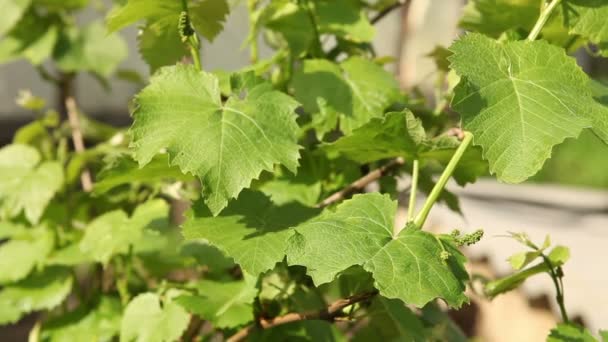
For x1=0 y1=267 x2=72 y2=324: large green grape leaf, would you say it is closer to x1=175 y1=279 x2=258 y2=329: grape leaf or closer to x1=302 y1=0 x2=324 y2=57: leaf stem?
x1=175 y1=279 x2=258 y2=329: grape leaf

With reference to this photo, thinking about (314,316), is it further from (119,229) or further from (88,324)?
(88,324)

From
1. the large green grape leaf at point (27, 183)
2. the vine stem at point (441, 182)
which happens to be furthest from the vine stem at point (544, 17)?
the large green grape leaf at point (27, 183)

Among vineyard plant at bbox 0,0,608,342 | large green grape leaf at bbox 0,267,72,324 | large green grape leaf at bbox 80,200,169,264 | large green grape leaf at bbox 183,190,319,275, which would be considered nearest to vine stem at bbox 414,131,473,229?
vineyard plant at bbox 0,0,608,342

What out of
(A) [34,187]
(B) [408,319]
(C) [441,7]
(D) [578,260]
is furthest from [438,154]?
(C) [441,7]

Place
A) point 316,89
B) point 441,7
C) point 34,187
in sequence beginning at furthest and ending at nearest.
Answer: point 441,7 → point 34,187 → point 316,89

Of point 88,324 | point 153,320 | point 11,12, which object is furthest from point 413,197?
point 11,12

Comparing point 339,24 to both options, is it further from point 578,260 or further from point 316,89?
point 578,260
